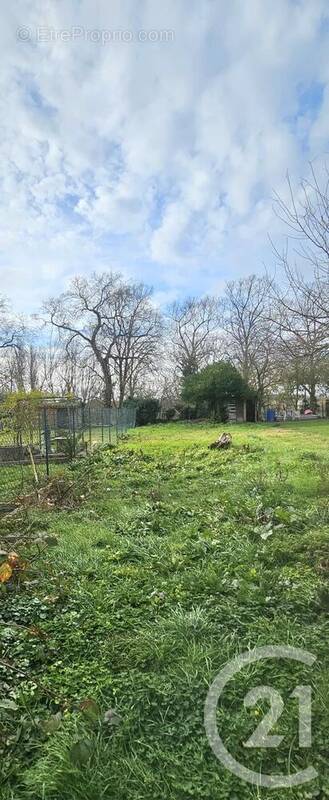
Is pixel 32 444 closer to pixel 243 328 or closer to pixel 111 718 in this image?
pixel 111 718

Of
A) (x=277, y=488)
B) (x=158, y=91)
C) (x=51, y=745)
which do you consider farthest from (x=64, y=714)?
(x=158, y=91)

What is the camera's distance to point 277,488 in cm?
583

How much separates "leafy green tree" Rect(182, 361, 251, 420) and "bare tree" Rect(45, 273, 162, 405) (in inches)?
288

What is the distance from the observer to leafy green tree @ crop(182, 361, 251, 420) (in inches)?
1018

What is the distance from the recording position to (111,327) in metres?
32.3

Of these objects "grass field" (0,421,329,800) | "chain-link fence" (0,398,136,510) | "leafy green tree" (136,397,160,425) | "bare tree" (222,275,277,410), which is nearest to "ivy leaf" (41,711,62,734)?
"grass field" (0,421,329,800)

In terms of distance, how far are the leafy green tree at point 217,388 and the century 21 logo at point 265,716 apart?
23.9 m

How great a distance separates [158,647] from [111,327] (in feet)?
103

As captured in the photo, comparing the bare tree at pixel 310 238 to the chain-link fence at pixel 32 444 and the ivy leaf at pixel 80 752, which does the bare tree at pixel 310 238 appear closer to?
the chain-link fence at pixel 32 444

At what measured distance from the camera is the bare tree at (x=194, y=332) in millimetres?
35562

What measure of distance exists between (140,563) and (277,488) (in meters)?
2.99

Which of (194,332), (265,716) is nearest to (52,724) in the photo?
(265,716)

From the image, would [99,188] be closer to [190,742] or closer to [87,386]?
[190,742]

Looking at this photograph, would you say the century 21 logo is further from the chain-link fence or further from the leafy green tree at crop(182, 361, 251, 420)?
the leafy green tree at crop(182, 361, 251, 420)
